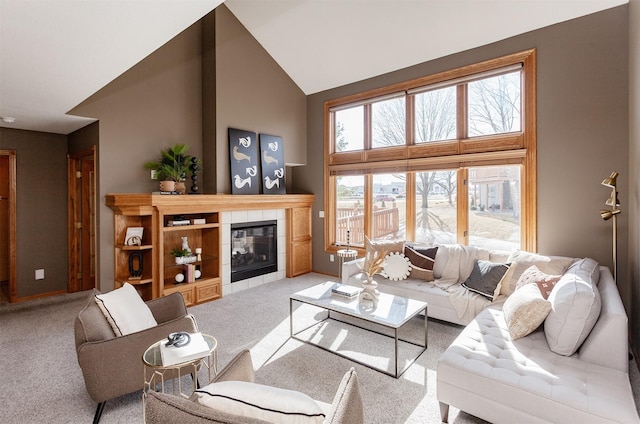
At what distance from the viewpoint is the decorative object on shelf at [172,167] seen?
13.7ft

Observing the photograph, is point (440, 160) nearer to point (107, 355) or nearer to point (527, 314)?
point (527, 314)

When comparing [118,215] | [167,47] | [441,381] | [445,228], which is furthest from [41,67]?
[445,228]

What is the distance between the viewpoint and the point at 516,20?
3.64m

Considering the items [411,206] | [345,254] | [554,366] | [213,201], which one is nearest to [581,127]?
[411,206]

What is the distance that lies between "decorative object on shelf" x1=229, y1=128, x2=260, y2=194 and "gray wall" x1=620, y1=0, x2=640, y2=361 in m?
4.41

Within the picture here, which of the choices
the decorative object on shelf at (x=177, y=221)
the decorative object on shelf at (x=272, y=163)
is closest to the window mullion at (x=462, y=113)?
the decorative object on shelf at (x=272, y=163)

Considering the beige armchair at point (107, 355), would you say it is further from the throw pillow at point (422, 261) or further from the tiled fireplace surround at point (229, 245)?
the throw pillow at point (422, 261)

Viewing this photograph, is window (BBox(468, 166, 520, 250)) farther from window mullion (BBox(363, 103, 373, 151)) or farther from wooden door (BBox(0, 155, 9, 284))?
wooden door (BBox(0, 155, 9, 284))

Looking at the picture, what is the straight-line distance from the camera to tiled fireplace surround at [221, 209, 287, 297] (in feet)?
15.3

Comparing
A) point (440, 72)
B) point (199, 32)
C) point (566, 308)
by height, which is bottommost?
point (566, 308)

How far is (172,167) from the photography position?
4359 mm

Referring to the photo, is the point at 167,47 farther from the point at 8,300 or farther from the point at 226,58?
the point at 8,300

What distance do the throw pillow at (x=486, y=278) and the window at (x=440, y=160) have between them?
0.82m

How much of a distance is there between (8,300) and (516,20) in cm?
742
